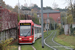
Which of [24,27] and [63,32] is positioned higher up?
[24,27]

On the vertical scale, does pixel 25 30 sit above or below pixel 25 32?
above

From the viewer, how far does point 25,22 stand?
15.6m

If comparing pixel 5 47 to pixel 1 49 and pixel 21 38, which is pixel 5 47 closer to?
pixel 1 49

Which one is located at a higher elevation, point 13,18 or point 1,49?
point 13,18

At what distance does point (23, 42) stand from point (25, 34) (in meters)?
0.80

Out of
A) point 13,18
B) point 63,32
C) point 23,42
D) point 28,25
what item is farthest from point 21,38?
point 63,32

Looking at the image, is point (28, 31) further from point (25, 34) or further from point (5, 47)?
point (5, 47)

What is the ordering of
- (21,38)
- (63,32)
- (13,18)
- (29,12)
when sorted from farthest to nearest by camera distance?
1. (63,32)
2. (13,18)
3. (29,12)
4. (21,38)

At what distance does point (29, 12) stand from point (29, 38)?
4.11 m

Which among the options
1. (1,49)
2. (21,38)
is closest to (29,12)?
(21,38)

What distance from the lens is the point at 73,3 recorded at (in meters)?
18.8

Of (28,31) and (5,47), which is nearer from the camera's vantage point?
(5,47)

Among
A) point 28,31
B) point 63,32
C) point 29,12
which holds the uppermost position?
point 29,12

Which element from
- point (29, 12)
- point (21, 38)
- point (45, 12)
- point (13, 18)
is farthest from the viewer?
point (45, 12)
